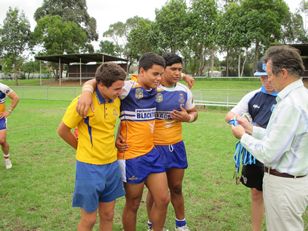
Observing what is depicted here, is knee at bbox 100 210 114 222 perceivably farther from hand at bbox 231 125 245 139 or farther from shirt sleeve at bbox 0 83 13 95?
shirt sleeve at bbox 0 83 13 95

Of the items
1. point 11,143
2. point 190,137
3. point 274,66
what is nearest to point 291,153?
point 274,66

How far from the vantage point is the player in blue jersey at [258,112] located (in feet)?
10.0

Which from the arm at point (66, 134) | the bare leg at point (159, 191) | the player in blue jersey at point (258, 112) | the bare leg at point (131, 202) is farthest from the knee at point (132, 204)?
the player in blue jersey at point (258, 112)

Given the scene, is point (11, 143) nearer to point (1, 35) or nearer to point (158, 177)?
point (158, 177)

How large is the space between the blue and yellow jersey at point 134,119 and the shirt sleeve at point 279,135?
120 cm

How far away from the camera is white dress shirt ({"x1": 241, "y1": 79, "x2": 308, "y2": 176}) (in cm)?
206

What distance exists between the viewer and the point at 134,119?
3.04 meters

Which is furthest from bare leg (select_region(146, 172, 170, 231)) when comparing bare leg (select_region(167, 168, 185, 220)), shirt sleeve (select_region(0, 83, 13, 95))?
shirt sleeve (select_region(0, 83, 13, 95))

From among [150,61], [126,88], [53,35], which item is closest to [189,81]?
[150,61]

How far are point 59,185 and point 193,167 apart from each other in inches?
106

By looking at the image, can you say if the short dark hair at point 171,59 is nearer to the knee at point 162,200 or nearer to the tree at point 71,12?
the knee at point 162,200

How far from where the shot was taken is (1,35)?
48.0 m

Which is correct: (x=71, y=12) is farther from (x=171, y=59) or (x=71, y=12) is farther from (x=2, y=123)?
(x=171, y=59)

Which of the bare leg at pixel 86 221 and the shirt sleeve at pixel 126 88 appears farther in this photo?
the shirt sleeve at pixel 126 88
